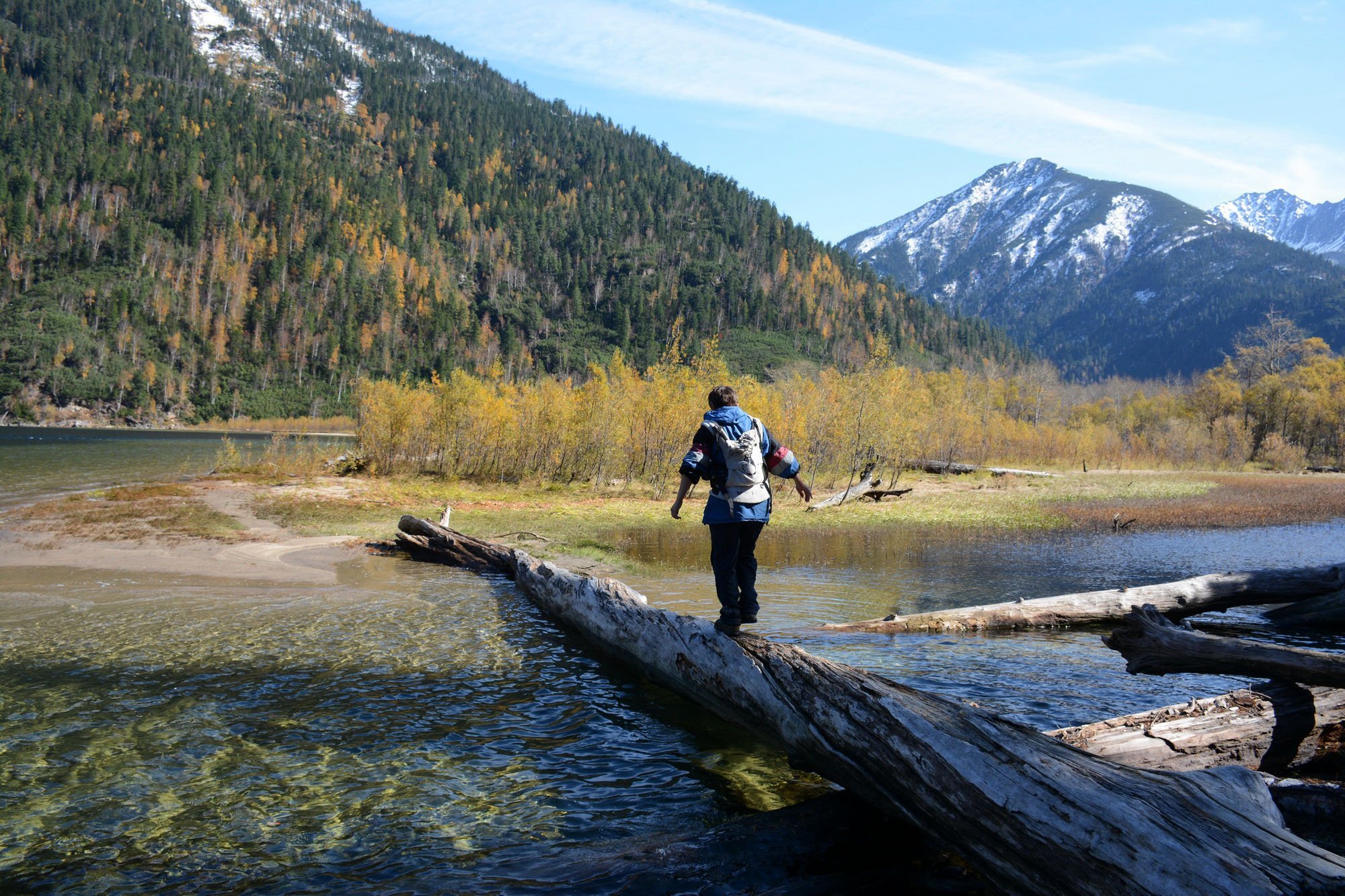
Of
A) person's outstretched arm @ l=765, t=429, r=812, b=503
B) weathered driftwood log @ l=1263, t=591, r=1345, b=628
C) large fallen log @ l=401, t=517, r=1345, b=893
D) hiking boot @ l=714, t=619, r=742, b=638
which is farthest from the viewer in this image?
weathered driftwood log @ l=1263, t=591, r=1345, b=628

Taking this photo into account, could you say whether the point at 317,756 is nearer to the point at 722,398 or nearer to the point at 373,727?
the point at 373,727

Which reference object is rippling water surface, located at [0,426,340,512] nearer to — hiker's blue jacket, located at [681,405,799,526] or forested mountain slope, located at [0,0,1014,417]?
hiker's blue jacket, located at [681,405,799,526]

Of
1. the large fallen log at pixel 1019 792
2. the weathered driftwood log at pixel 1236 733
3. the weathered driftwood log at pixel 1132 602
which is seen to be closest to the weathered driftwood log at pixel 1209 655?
the weathered driftwood log at pixel 1236 733

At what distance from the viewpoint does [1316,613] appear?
10.7 m

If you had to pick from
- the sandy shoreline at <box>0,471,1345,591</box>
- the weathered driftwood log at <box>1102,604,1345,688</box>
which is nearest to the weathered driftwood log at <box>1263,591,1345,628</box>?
the weathered driftwood log at <box>1102,604,1345,688</box>

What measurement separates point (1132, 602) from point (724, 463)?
7.85m

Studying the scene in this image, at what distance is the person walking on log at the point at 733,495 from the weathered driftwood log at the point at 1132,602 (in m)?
4.25

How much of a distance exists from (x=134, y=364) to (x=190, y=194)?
55.2 metres

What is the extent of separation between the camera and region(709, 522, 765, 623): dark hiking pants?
23.0 ft

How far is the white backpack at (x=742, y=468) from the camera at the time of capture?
7152 mm

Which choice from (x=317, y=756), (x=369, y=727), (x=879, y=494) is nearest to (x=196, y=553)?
(x=369, y=727)

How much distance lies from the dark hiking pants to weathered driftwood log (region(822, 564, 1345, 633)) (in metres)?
4.13

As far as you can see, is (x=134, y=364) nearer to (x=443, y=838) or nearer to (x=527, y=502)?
(x=527, y=502)

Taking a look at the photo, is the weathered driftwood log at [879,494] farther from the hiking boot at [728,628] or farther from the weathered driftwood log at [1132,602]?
the hiking boot at [728,628]
